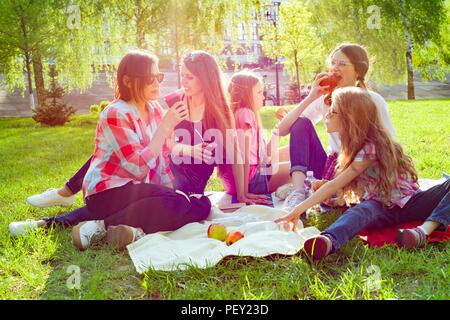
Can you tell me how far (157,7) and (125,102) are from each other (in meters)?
12.5

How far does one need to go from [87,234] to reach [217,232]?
2.68ft

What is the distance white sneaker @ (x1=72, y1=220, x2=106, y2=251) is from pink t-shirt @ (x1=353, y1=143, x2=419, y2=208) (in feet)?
5.56

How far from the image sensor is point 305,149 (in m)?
→ 4.17

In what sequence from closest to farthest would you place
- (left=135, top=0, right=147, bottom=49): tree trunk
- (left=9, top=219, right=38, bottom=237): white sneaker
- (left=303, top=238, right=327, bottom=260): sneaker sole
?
1. (left=303, top=238, right=327, bottom=260): sneaker sole
2. (left=9, top=219, right=38, bottom=237): white sneaker
3. (left=135, top=0, right=147, bottom=49): tree trunk

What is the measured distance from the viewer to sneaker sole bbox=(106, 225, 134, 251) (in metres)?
3.21

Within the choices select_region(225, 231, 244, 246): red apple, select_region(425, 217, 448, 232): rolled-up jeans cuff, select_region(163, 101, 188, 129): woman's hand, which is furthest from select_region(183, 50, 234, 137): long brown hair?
select_region(425, 217, 448, 232): rolled-up jeans cuff

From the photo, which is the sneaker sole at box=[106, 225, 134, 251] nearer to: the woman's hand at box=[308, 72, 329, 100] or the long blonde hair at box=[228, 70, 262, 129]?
the long blonde hair at box=[228, 70, 262, 129]

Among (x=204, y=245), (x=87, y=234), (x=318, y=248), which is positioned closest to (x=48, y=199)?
(x=87, y=234)

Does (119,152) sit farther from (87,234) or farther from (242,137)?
Result: (242,137)

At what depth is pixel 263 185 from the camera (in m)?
4.53

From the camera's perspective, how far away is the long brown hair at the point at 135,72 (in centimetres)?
346

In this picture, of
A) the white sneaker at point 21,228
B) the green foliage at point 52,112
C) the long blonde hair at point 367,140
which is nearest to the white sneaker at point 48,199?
the white sneaker at point 21,228
